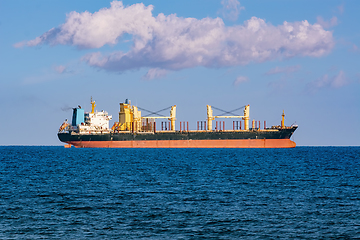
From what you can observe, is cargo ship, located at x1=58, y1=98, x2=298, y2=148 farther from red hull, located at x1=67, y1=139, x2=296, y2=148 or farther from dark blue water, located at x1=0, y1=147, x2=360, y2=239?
dark blue water, located at x1=0, y1=147, x2=360, y2=239

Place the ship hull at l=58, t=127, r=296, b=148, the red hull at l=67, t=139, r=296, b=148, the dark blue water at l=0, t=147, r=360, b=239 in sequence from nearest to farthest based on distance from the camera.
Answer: the dark blue water at l=0, t=147, r=360, b=239, the ship hull at l=58, t=127, r=296, b=148, the red hull at l=67, t=139, r=296, b=148

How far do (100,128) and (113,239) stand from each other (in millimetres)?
101361

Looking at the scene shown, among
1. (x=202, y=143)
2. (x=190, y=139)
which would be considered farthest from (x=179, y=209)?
(x=202, y=143)

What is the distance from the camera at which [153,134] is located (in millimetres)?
109750

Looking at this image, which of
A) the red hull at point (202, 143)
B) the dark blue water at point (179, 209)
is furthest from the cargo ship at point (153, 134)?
the dark blue water at point (179, 209)

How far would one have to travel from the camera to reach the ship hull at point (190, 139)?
105312 millimetres

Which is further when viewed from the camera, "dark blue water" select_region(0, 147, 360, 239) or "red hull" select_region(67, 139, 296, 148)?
"red hull" select_region(67, 139, 296, 148)

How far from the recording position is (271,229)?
18.2 metres

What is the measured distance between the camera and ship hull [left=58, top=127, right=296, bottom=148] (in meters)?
105

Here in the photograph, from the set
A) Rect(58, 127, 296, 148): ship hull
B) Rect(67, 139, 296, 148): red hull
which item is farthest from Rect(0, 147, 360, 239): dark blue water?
Rect(67, 139, 296, 148): red hull

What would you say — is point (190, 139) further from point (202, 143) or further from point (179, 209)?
point (179, 209)

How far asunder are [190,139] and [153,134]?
32.1 ft

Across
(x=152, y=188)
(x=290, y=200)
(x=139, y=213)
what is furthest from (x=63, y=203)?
(x=290, y=200)

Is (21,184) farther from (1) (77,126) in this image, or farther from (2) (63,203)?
(1) (77,126)
